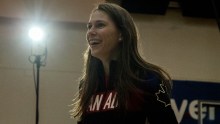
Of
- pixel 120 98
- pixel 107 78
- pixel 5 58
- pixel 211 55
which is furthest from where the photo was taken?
pixel 211 55

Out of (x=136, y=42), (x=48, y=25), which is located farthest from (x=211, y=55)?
(x=136, y=42)

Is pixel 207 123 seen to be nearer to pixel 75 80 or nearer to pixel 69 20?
pixel 75 80

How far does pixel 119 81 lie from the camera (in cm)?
117

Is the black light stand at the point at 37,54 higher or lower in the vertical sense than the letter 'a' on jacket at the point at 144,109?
lower

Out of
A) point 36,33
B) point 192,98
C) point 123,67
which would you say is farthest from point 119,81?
point 192,98

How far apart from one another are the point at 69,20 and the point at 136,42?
1.49 metres

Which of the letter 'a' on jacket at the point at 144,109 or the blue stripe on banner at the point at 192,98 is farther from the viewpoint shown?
the blue stripe on banner at the point at 192,98

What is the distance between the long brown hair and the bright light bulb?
3.83ft

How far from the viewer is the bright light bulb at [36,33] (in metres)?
2.50

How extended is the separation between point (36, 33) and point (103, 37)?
135cm

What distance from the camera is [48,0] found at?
2.67m

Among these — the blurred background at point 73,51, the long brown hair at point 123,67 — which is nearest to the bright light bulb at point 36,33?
the blurred background at point 73,51

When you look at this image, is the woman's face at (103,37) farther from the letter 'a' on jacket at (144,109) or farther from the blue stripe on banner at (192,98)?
the blue stripe on banner at (192,98)

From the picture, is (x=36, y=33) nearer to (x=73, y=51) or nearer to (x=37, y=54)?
(x=37, y=54)
